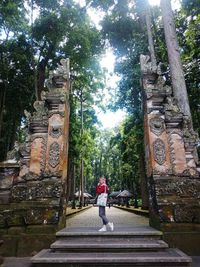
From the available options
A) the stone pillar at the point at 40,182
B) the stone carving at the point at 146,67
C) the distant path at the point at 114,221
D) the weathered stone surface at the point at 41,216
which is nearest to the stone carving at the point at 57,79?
the stone pillar at the point at 40,182

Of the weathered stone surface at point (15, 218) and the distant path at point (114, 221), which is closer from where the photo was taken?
the weathered stone surface at point (15, 218)

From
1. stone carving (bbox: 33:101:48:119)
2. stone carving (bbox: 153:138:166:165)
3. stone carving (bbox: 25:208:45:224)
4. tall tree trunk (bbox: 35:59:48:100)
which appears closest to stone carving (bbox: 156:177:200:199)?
A: stone carving (bbox: 153:138:166:165)

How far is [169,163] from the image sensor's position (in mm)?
7258

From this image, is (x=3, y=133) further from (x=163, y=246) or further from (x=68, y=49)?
(x=163, y=246)

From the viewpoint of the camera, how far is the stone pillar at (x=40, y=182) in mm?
6312

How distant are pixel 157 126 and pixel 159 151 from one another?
0.74 m

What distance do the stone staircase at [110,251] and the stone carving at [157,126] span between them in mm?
2758

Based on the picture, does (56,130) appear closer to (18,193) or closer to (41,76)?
(18,193)

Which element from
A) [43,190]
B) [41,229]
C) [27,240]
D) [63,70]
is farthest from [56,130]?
[27,240]

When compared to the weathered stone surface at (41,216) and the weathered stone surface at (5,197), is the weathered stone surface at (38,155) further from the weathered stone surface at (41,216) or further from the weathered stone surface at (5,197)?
the weathered stone surface at (41,216)

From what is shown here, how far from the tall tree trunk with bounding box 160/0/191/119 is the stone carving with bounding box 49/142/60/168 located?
15.8 ft

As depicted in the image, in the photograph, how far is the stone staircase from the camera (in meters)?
4.91

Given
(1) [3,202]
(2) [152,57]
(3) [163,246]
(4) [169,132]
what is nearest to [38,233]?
(1) [3,202]

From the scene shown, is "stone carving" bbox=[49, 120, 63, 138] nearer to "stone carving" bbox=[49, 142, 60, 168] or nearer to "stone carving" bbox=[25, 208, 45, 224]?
"stone carving" bbox=[49, 142, 60, 168]
